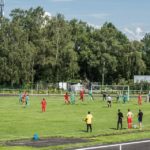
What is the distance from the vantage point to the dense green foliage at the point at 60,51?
353 ft

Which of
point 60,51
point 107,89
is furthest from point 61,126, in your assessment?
point 60,51

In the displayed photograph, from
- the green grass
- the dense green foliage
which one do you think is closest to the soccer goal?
the dense green foliage

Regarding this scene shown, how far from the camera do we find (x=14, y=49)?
351 ft

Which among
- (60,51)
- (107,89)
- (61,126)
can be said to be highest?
(60,51)

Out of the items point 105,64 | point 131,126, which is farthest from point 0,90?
point 131,126

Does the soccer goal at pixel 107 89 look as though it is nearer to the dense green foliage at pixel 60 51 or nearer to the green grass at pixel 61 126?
the dense green foliage at pixel 60 51

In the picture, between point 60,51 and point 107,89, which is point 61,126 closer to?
point 107,89

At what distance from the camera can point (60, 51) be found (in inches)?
4493

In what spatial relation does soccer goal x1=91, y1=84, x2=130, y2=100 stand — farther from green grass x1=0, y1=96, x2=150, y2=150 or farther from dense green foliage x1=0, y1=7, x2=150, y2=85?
green grass x1=0, y1=96, x2=150, y2=150

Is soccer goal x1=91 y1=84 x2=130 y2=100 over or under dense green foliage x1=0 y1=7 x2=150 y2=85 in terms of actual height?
under

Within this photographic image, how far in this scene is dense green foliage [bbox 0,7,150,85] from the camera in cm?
10769

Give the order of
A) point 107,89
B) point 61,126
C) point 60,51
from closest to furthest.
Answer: point 61,126 < point 107,89 < point 60,51

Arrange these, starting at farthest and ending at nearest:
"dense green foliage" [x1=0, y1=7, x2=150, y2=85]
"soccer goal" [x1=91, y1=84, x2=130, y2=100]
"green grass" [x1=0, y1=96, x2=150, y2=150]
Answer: "dense green foliage" [x1=0, y1=7, x2=150, y2=85] → "soccer goal" [x1=91, y1=84, x2=130, y2=100] → "green grass" [x1=0, y1=96, x2=150, y2=150]

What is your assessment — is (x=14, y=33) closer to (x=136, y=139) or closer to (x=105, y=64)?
(x=105, y=64)
